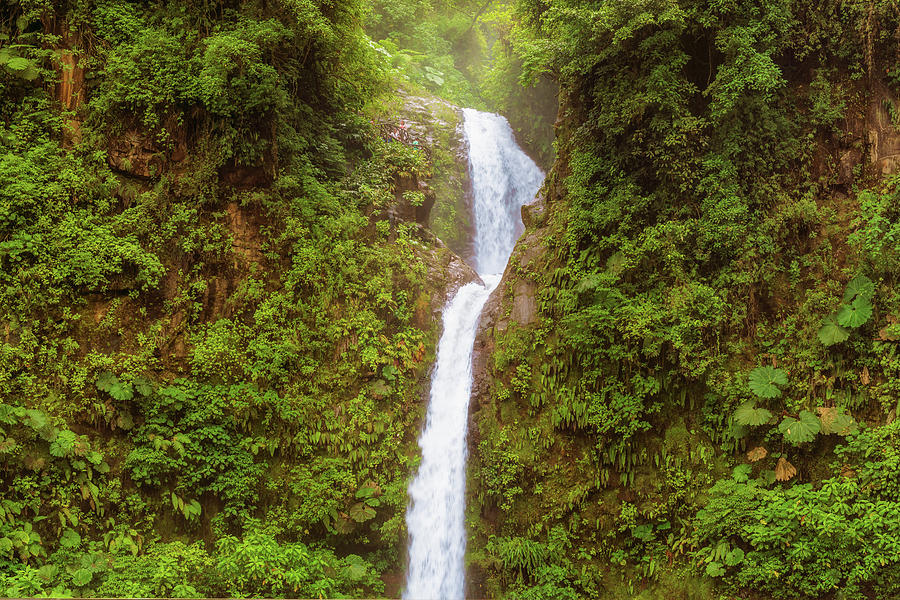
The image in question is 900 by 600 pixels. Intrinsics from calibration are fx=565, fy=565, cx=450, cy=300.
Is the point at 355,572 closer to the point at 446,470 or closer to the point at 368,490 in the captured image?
the point at 368,490

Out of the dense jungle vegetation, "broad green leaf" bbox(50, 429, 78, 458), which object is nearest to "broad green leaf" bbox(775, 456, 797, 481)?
the dense jungle vegetation

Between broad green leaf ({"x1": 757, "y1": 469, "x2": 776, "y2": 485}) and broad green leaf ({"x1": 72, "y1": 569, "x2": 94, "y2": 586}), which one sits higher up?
broad green leaf ({"x1": 757, "y1": 469, "x2": 776, "y2": 485})

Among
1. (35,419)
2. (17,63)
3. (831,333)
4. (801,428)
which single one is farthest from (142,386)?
(831,333)

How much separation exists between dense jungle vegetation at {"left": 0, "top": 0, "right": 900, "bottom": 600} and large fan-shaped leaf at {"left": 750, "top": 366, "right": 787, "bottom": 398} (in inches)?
4.4

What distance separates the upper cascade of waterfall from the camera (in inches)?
Result: 604

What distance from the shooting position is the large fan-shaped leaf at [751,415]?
7582 mm

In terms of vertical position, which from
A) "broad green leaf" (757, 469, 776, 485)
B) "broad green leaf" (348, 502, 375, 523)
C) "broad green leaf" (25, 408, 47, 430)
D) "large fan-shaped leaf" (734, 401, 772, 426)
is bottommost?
"broad green leaf" (348, 502, 375, 523)

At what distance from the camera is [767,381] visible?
25.4ft

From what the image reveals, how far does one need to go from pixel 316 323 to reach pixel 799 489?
24.8ft

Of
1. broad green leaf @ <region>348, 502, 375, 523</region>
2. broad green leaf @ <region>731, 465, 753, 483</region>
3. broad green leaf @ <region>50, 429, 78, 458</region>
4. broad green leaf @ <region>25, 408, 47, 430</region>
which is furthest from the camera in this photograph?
broad green leaf @ <region>348, 502, 375, 523</region>

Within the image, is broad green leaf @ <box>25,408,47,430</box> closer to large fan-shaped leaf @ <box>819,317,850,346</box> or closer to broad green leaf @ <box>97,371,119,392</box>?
broad green leaf @ <box>97,371,119,392</box>

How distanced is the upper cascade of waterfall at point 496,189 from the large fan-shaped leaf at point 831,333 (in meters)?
8.37

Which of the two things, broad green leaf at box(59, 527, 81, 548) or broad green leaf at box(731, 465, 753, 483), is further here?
broad green leaf at box(731, 465, 753, 483)

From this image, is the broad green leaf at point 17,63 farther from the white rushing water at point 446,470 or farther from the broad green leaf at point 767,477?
the broad green leaf at point 767,477
